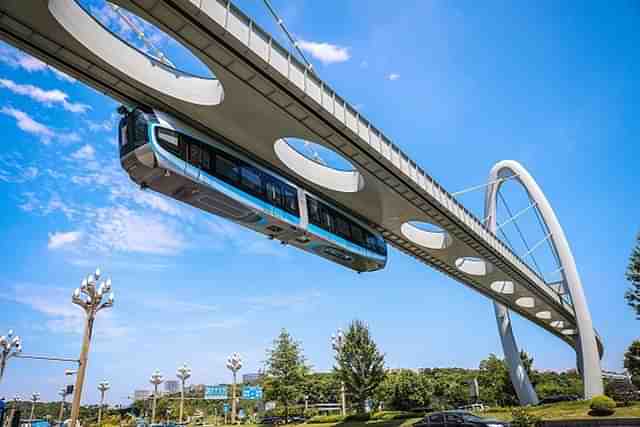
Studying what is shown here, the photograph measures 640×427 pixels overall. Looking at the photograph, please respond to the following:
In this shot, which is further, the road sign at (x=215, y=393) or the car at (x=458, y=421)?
the road sign at (x=215, y=393)

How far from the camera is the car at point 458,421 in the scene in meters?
17.0

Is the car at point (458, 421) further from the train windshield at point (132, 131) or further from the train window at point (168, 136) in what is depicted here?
the train windshield at point (132, 131)

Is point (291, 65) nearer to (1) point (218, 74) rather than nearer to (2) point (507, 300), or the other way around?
(1) point (218, 74)

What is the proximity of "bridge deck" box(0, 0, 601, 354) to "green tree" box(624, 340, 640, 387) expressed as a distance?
39566 millimetres

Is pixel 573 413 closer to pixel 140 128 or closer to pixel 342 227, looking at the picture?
pixel 342 227

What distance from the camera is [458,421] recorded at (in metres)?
18.2

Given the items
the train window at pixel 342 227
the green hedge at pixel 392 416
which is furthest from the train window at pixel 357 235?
the green hedge at pixel 392 416

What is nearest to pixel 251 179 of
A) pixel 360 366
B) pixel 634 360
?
pixel 360 366

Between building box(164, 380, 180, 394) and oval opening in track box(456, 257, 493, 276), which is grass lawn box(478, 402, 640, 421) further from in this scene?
building box(164, 380, 180, 394)

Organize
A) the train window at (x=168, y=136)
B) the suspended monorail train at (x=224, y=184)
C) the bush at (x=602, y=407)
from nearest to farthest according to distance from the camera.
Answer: the suspended monorail train at (x=224, y=184) → the train window at (x=168, y=136) → the bush at (x=602, y=407)

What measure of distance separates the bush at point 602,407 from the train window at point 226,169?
25365mm

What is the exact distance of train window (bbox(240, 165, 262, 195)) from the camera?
19.2 meters

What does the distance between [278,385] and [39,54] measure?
89.8 ft

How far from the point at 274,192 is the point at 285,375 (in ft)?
63.1
